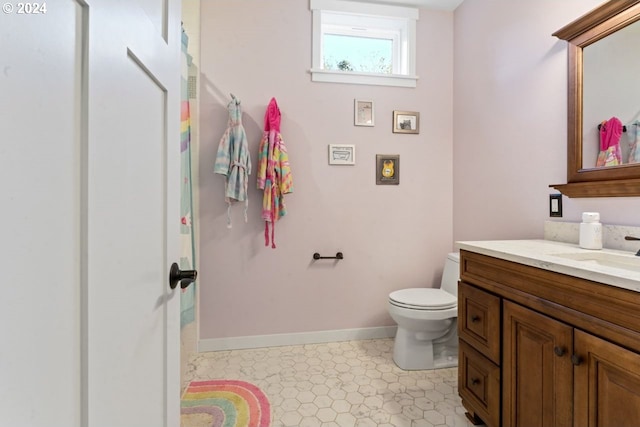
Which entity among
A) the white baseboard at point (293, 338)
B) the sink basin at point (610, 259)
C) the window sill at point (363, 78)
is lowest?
the white baseboard at point (293, 338)

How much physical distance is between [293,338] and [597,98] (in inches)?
92.6

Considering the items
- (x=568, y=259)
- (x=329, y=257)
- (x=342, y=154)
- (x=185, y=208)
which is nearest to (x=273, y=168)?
(x=342, y=154)

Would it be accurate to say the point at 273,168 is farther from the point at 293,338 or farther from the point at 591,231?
the point at 591,231

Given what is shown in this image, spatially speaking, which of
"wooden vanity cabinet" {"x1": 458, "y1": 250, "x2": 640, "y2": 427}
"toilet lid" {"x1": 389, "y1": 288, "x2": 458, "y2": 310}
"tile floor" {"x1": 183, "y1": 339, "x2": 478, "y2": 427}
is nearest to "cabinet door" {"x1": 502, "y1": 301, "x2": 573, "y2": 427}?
"wooden vanity cabinet" {"x1": 458, "y1": 250, "x2": 640, "y2": 427}

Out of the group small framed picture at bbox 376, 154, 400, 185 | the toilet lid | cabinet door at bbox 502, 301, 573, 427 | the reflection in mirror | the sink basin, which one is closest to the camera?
cabinet door at bbox 502, 301, 573, 427

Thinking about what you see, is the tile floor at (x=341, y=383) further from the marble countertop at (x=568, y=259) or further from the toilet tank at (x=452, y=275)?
the marble countertop at (x=568, y=259)

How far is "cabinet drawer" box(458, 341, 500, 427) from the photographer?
50.3 inches

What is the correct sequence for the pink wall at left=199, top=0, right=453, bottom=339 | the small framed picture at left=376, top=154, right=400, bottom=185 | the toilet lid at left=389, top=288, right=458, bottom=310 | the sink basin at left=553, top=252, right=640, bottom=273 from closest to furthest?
the sink basin at left=553, top=252, right=640, bottom=273, the toilet lid at left=389, top=288, right=458, bottom=310, the pink wall at left=199, top=0, right=453, bottom=339, the small framed picture at left=376, top=154, right=400, bottom=185

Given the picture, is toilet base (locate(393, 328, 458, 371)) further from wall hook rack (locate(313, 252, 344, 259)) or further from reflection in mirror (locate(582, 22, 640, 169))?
reflection in mirror (locate(582, 22, 640, 169))

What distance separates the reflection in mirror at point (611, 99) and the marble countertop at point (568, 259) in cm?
42

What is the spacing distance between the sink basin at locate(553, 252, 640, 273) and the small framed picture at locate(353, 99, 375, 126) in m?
1.62

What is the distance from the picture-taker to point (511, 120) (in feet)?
6.25

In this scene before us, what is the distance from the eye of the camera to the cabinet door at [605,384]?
789mm

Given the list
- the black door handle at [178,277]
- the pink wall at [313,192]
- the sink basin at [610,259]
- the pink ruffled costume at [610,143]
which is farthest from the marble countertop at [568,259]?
the black door handle at [178,277]
